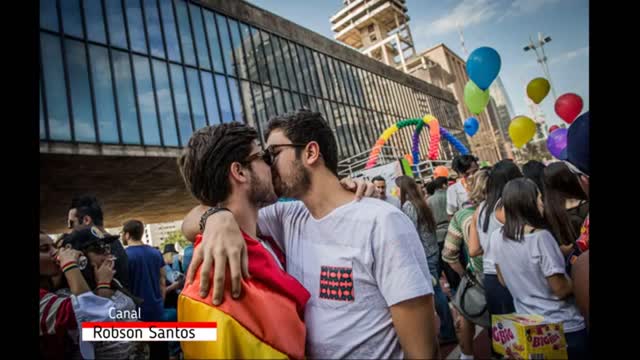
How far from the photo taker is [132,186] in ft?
20.1

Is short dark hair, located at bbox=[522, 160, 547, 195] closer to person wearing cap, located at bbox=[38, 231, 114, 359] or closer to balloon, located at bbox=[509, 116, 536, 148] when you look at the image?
balloon, located at bbox=[509, 116, 536, 148]

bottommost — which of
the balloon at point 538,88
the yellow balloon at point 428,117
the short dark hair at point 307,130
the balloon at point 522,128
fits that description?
the short dark hair at point 307,130

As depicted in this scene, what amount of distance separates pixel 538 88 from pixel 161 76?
22.1 feet

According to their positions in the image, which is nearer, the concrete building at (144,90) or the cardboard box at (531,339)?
the cardboard box at (531,339)

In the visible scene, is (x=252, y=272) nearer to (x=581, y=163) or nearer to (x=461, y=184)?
(x=581, y=163)

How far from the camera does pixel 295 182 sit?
92cm

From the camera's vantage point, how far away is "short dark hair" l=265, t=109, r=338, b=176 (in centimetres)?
92

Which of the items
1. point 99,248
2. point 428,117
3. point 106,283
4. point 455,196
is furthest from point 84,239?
point 455,196

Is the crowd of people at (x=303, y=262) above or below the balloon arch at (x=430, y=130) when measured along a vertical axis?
below

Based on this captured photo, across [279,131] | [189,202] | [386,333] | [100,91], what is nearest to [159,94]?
[100,91]

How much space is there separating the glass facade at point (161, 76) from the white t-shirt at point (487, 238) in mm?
1204

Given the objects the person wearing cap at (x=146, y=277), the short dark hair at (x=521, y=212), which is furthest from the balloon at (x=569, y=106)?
the person wearing cap at (x=146, y=277)

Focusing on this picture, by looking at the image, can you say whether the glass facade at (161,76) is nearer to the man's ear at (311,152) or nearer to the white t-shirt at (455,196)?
the white t-shirt at (455,196)

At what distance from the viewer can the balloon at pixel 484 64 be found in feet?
4.38
